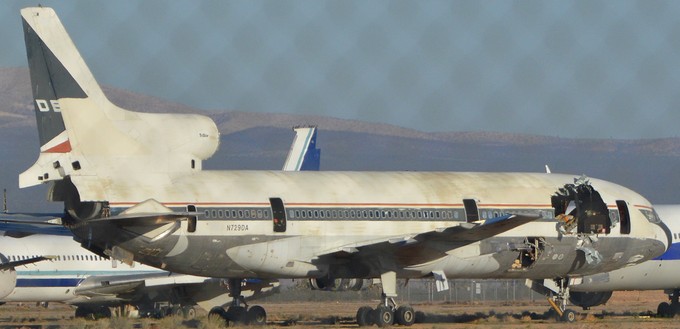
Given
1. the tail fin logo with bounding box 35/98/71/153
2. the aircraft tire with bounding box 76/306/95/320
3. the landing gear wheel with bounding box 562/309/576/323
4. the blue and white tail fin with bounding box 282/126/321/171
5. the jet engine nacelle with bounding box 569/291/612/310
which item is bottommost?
the landing gear wheel with bounding box 562/309/576/323

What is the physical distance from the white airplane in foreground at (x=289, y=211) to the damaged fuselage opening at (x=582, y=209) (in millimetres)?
41

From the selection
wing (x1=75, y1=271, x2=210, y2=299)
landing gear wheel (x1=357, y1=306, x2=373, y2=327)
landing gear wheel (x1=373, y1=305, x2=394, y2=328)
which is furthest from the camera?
wing (x1=75, y1=271, x2=210, y2=299)

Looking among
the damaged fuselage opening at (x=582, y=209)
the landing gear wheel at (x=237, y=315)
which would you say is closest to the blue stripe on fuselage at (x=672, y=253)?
the damaged fuselage opening at (x=582, y=209)

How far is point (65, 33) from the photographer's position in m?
34.4

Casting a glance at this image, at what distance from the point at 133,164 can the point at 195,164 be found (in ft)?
6.31

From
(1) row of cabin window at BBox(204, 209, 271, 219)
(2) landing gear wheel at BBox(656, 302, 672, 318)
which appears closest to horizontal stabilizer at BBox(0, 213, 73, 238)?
(1) row of cabin window at BBox(204, 209, 271, 219)

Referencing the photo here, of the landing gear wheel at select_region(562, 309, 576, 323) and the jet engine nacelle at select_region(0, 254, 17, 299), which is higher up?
the jet engine nacelle at select_region(0, 254, 17, 299)

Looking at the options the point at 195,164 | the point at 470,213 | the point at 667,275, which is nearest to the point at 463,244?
the point at 470,213

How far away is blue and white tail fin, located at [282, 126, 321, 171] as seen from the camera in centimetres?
6538

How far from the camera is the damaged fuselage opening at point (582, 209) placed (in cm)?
Answer: 4119

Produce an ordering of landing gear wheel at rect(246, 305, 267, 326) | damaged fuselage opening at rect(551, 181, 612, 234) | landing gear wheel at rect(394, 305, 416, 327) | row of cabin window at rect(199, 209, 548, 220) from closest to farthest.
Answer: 1. row of cabin window at rect(199, 209, 548, 220)
2. landing gear wheel at rect(394, 305, 416, 327)
3. landing gear wheel at rect(246, 305, 267, 326)
4. damaged fuselage opening at rect(551, 181, 612, 234)

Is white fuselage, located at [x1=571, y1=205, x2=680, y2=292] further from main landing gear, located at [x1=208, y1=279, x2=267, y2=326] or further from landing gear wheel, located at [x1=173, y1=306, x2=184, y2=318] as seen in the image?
landing gear wheel, located at [x1=173, y1=306, x2=184, y2=318]

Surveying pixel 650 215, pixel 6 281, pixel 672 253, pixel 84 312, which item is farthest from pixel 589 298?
pixel 6 281

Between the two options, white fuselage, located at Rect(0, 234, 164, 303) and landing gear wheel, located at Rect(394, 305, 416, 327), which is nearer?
landing gear wheel, located at Rect(394, 305, 416, 327)
